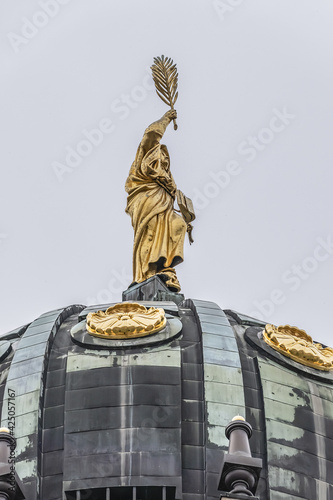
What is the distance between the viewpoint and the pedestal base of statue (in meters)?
71.2

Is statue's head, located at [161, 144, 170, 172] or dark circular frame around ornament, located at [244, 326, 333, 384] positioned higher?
statue's head, located at [161, 144, 170, 172]

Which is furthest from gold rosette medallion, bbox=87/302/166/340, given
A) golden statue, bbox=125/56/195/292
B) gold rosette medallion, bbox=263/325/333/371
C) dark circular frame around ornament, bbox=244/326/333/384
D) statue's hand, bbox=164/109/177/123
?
statue's hand, bbox=164/109/177/123

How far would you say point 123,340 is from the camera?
65.0 m

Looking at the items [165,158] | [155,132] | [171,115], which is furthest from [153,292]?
[171,115]

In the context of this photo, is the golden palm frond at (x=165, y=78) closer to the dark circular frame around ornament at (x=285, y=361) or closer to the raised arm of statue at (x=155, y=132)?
the raised arm of statue at (x=155, y=132)

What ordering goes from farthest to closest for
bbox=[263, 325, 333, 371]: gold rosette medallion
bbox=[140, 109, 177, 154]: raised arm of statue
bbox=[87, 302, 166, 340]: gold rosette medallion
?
bbox=[140, 109, 177, 154]: raised arm of statue, bbox=[263, 325, 333, 371]: gold rosette medallion, bbox=[87, 302, 166, 340]: gold rosette medallion

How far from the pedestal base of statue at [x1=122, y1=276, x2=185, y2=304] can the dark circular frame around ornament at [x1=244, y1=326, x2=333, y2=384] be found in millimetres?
5044

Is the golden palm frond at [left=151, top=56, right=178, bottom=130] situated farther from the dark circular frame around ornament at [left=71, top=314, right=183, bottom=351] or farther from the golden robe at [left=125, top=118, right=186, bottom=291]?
the dark circular frame around ornament at [left=71, top=314, right=183, bottom=351]

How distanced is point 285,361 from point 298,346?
1.03m

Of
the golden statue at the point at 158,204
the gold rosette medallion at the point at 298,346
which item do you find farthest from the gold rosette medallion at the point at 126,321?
the golden statue at the point at 158,204

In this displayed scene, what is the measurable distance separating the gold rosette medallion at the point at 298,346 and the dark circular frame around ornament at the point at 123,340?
10.1 ft

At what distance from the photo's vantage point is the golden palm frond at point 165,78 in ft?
252

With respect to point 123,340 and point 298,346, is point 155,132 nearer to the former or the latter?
point 298,346

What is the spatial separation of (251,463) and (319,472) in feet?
28.6
